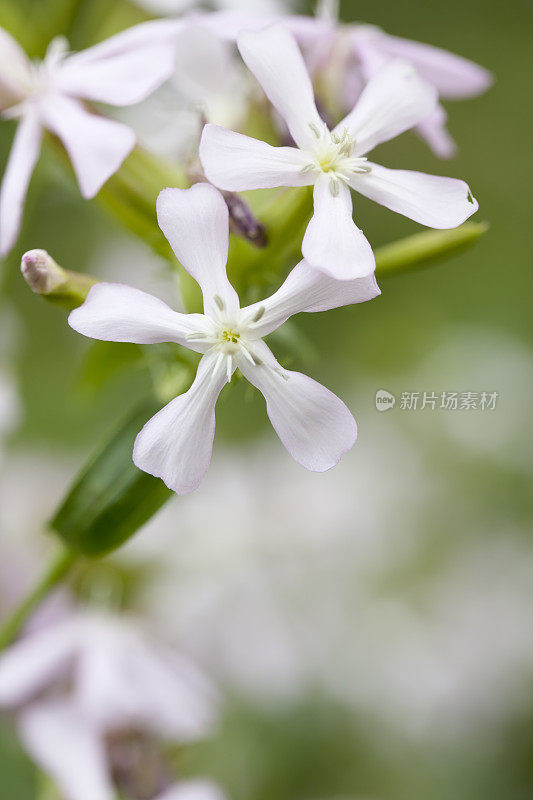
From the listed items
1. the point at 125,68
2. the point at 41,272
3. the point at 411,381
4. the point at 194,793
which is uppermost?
the point at 411,381

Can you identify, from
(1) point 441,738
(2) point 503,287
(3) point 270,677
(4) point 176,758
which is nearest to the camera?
(4) point 176,758

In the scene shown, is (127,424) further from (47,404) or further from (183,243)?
(47,404)

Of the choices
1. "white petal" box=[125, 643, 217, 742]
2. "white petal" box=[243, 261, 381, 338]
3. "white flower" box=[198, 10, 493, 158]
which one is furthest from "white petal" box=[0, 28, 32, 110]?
"white petal" box=[125, 643, 217, 742]

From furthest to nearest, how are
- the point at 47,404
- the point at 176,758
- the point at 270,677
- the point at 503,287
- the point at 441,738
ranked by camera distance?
the point at 503,287, the point at 47,404, the point at 441,738, the point at 270,677, the point at 176,758

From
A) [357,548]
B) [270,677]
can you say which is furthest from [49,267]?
[357,548]

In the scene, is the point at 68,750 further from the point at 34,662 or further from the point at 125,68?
the point at 125,68

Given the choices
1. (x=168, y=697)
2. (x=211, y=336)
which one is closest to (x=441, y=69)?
(x=211, y=336)

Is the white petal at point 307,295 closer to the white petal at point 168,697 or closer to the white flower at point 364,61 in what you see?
the white flower at point 364,61
